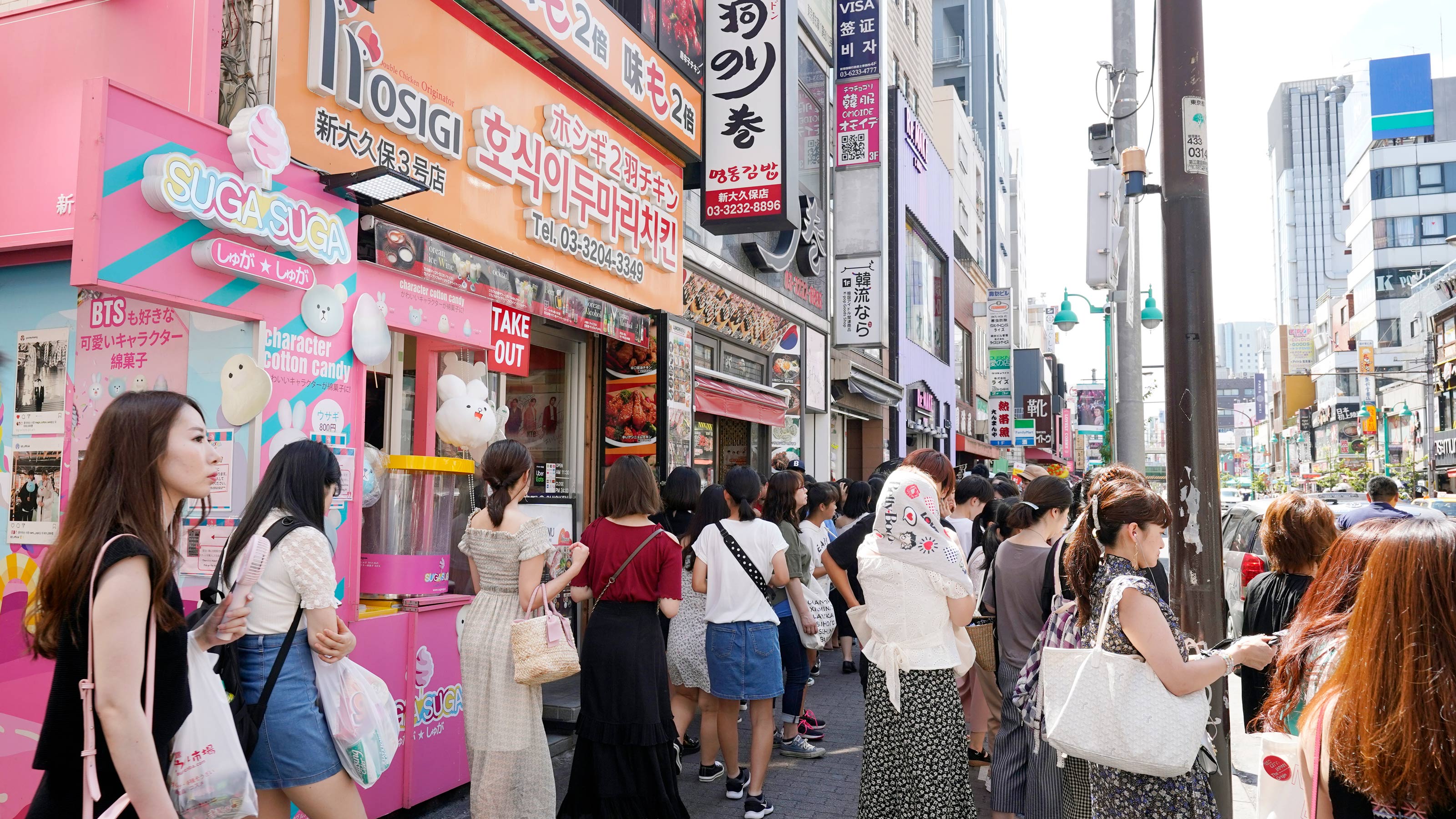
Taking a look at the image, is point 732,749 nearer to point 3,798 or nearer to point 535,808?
point 535,808

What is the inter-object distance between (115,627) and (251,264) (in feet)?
8.50

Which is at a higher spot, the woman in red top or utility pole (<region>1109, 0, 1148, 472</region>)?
utility pole (<region>1109, 0, 1148, 472</region>)

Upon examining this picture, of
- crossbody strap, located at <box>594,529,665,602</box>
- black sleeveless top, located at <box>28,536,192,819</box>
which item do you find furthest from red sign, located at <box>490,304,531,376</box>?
black sleeveless top, located at <box>28,536,192,819</box>

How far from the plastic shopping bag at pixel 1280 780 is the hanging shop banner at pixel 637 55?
6370 mm

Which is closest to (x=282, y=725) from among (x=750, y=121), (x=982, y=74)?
(x=750, y=121)

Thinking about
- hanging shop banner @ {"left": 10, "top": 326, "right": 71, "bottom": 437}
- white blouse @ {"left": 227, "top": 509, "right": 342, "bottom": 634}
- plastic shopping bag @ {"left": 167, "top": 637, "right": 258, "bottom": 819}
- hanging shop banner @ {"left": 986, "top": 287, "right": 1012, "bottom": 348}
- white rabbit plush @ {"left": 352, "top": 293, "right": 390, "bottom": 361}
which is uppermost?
hanging shop banner @ {"left": 986, "top": 287, "right": 1012, "bottom": 348}

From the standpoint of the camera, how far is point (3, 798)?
4156 mm

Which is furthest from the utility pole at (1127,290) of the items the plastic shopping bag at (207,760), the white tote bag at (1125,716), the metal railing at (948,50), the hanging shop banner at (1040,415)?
the metal railing at (948,50)

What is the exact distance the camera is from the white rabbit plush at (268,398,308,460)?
458cm

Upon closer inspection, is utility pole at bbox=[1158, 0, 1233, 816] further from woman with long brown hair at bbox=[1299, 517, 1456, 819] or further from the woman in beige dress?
the woman in beige dress

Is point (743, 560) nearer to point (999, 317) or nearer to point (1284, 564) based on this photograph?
point (1284, 564)

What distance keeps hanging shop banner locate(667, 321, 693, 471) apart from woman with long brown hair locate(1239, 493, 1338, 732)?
5.24 metres

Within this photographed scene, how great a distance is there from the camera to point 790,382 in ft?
46.2

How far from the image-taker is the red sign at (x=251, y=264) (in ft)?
13.7
